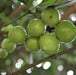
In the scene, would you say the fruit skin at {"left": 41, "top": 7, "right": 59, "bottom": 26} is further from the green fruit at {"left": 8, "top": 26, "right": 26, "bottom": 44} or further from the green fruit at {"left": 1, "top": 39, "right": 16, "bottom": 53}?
the green fruit at {"left": 1, "top": 39, "right": 16, "bottom": 53}

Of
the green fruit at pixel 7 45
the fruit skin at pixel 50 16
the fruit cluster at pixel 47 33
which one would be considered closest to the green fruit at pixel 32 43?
the fruit cluster at pixel 47 33

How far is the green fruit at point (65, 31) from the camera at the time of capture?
3.65 feet

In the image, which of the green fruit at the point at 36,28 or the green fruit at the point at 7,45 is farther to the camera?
the green fruit at the point at 7,45

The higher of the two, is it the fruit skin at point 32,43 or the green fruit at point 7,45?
the fruit skin at point 32,43

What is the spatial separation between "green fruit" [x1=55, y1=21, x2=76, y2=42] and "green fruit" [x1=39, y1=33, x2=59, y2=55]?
4cm

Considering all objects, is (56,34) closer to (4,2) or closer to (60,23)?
(60,23)

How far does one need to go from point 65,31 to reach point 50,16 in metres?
0.11

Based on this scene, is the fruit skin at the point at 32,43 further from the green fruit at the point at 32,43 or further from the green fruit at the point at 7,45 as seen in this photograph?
the green fruit at the point at 7,45

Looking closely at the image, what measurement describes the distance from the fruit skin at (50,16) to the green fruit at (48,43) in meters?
0.07

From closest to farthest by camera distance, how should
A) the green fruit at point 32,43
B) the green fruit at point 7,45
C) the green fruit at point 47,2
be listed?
the green fruit at point 47,2
the green fruit at point 32,43
the green fruit at point 7,45

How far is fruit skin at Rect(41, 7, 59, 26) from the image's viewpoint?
109 centimetres

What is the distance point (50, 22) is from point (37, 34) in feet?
0.29

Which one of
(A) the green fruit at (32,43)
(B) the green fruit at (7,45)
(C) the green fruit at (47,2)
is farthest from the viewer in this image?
(B) the green fruit at (7,45)

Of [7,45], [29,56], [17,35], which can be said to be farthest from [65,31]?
[29,56]
